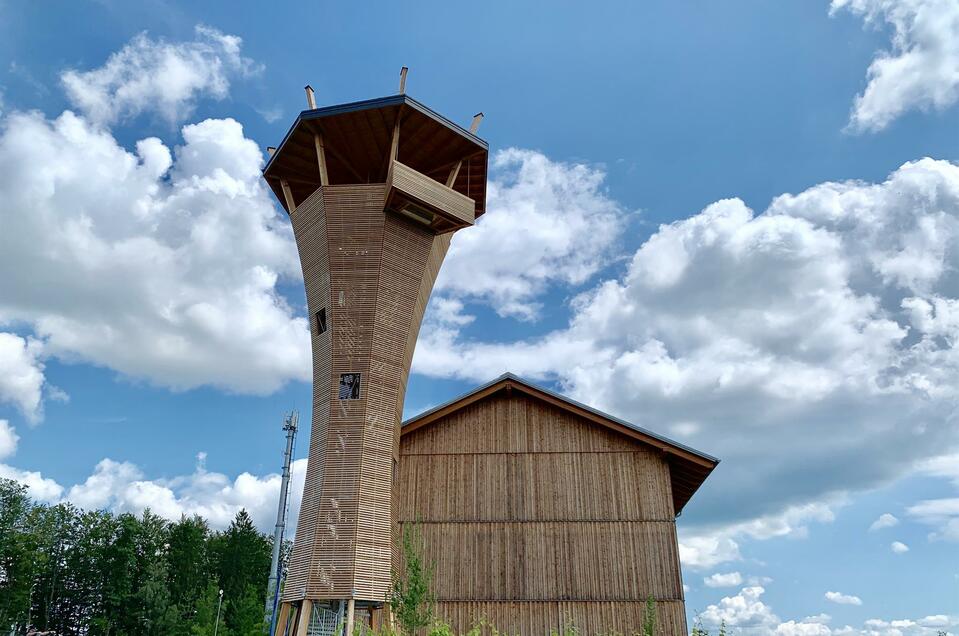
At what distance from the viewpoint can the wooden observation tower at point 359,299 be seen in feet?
59.8

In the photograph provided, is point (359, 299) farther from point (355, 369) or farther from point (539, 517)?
point (539, 517)

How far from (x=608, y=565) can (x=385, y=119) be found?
14.9 metres

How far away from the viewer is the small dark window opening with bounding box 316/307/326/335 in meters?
21.1

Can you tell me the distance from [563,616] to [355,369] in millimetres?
9074

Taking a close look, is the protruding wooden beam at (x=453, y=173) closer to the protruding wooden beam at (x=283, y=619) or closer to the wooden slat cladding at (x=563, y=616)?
the wooden slat cladding at (x=563, y=616)

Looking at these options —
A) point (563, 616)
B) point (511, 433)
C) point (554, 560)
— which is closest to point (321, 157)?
point (511, 433)

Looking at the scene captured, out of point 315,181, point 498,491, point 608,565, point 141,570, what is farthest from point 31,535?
point 608,565

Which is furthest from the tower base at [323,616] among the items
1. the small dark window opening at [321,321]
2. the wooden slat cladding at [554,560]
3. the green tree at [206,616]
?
the green tree at [206,616]

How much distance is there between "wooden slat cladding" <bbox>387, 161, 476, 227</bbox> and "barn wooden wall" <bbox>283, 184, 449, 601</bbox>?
0.81 m

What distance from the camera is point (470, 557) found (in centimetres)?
2047

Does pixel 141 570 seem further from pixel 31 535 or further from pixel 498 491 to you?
pixel 498 491

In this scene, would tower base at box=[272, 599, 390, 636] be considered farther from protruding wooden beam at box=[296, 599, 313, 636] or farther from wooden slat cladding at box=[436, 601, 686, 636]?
wooden slat cladding at box=[436, 601, 686, 636]

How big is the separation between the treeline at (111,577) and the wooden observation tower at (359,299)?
22702mm

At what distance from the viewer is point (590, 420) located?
2181 centimetres
